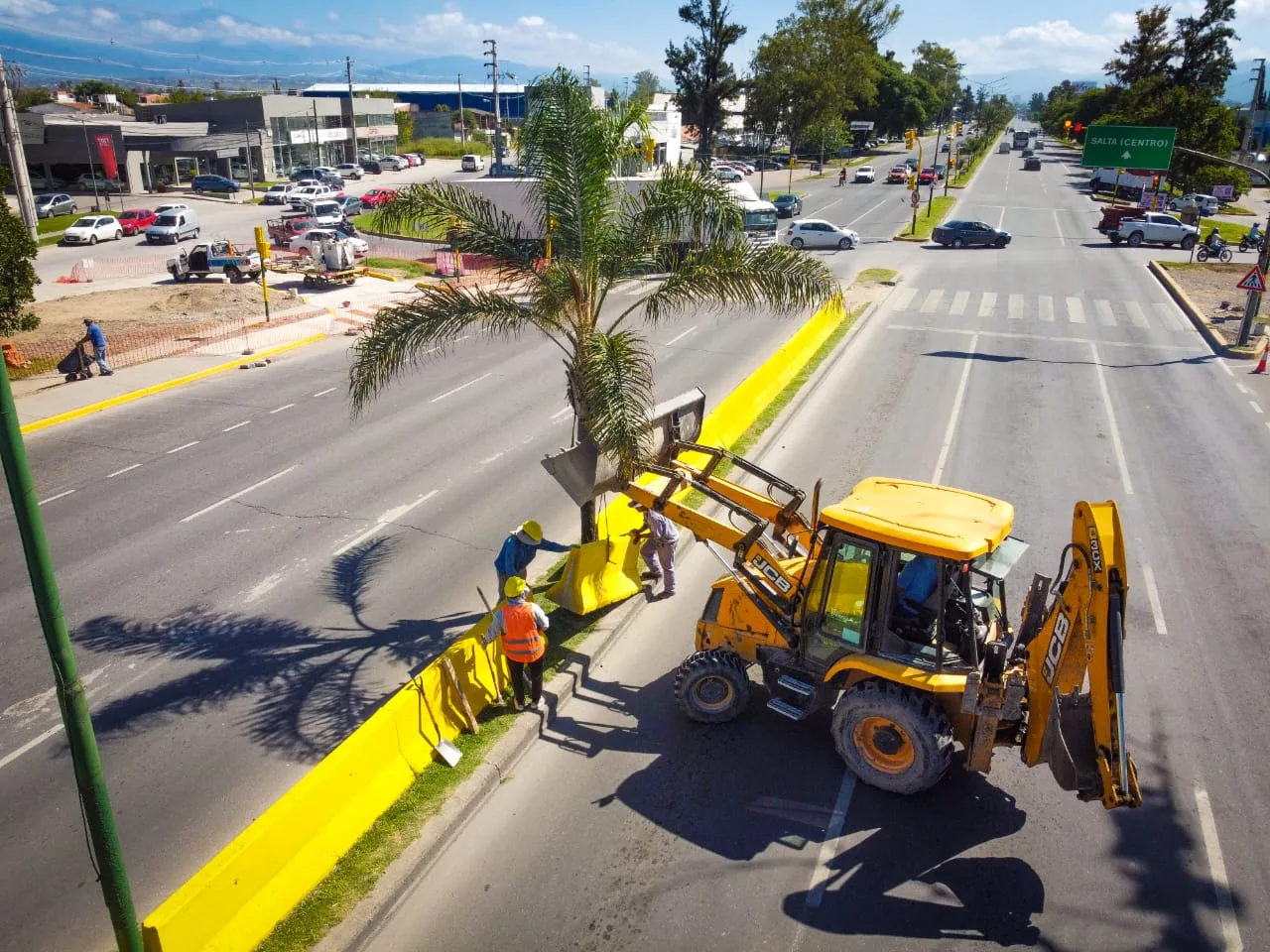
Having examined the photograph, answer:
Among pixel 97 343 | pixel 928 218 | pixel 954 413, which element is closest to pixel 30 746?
pixel 97 343

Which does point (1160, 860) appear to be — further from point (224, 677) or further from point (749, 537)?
point (224, 677)

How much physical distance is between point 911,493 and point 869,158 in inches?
3795

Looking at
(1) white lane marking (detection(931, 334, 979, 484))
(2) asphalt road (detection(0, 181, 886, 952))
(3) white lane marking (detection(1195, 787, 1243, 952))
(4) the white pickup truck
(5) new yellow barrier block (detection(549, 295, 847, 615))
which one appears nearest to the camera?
(3) white lane marking (detection(1195, 787, 1243, 952))

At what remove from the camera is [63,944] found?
650cm

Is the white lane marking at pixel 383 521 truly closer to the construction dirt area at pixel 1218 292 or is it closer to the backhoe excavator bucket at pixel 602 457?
the backhoe excavator bucket at pixel 602 457

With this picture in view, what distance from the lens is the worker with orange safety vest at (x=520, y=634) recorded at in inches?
332

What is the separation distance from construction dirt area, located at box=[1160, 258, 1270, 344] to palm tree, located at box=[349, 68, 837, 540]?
70.8 feet

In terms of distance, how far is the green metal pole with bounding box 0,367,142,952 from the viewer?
16.0 feet

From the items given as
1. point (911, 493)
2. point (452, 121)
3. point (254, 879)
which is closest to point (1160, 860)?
point (911, 493)

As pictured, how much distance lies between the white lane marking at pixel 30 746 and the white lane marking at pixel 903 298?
26246 millimetres

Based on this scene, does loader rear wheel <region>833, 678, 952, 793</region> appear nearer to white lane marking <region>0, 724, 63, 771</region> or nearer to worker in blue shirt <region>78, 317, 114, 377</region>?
white lane marking <region>0, 724, 63, 771</region>

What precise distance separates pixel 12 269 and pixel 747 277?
1797cm

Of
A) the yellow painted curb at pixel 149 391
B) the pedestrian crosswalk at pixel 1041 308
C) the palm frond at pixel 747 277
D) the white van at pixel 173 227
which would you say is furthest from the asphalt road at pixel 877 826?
the white van at pixel 173 227

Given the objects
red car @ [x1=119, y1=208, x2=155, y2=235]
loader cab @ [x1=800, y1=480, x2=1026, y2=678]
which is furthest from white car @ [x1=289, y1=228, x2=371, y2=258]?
loader cab @ [x1=800, y1=480, x2=1026, y2=678]
